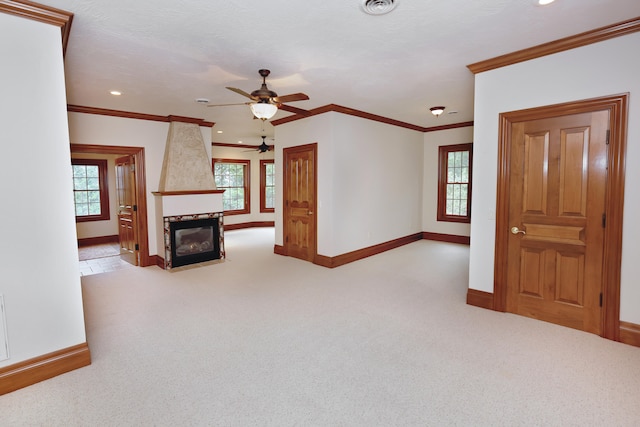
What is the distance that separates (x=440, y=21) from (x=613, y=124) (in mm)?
1795

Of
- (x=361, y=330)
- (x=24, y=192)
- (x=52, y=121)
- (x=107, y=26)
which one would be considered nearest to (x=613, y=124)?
(x=361, y=330)

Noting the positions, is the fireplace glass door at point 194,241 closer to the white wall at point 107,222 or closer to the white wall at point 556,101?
the white wall at point 107,222

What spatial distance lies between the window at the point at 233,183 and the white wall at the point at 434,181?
5422 mm

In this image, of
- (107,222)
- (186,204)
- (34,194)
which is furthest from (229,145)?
(34,194)

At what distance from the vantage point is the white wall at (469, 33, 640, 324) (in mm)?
2756

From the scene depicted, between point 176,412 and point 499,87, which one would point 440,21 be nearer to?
point 499,87

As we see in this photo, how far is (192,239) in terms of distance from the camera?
5.80 meters

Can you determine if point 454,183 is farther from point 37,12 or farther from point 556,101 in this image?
point 37,12

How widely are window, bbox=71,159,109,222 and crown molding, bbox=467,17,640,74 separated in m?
8.29

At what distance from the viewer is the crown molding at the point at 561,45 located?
2.66 metres

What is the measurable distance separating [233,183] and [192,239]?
4.53 m

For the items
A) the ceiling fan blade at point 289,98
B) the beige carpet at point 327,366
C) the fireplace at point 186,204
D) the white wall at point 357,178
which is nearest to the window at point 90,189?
the fireplace at point 186,204

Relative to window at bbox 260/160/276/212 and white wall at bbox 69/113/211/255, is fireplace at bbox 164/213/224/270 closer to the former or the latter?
white wall at bbox 69/113/211/255

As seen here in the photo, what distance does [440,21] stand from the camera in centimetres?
256
